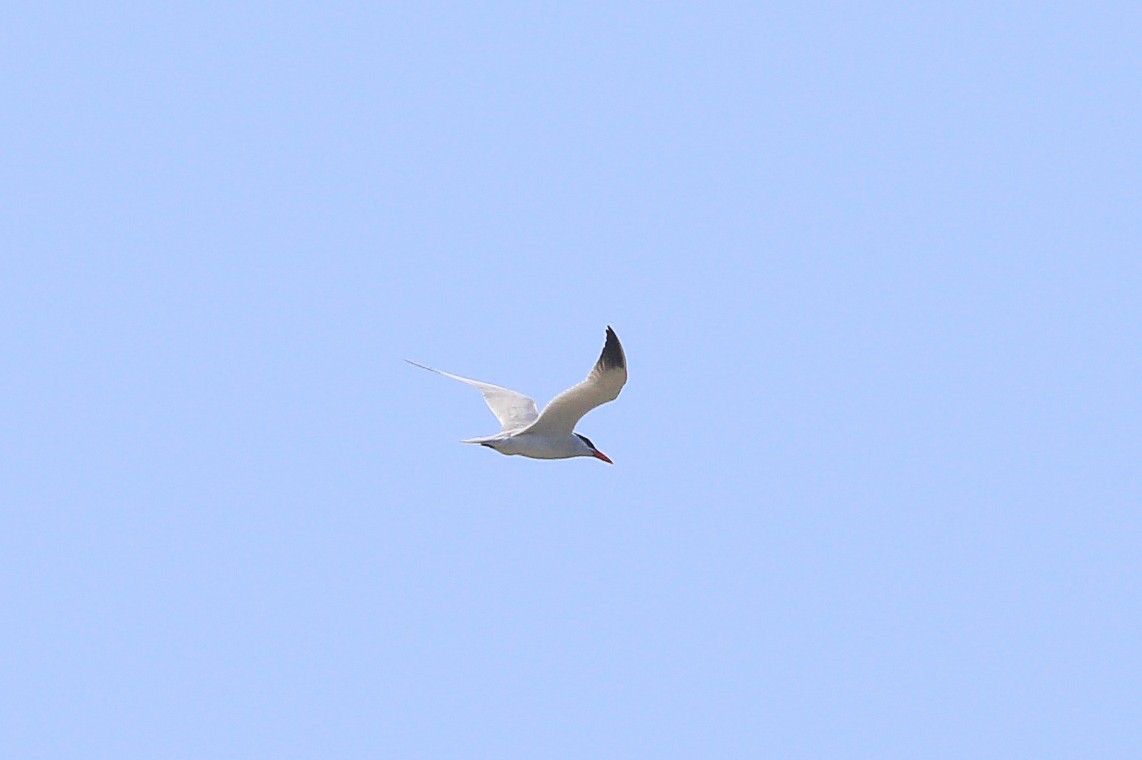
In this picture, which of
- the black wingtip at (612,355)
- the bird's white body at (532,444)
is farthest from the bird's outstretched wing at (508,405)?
the black wingtip at (612,355)

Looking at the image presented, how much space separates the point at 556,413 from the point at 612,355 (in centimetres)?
121

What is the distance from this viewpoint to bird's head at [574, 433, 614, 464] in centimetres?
1423

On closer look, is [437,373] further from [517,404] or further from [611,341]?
[611,341]

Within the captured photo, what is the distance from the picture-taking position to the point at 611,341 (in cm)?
1250

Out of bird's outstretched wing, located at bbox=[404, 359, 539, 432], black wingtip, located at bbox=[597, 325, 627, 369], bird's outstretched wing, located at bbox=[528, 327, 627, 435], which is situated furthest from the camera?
bird's outstretched wing, located at bbox=[404, 359, 539, 432]

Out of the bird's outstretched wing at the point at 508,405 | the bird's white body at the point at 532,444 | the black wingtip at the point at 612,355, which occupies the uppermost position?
the black wingtip at the point at 612,355

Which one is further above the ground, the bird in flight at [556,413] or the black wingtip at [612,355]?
the black wingtip at [612,355]

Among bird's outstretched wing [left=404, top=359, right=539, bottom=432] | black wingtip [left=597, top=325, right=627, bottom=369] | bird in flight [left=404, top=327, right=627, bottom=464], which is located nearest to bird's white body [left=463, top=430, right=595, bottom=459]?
bird in flight [left=404, top=327, right=627, bottom=464]

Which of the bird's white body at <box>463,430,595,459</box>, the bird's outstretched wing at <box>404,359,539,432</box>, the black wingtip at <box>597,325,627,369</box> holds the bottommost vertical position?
the bird's white body at <box>463,430,595,459</box>

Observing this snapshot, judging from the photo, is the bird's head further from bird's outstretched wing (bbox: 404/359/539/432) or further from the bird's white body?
bird's outstretched wing (bbox: 404/359/539/432)

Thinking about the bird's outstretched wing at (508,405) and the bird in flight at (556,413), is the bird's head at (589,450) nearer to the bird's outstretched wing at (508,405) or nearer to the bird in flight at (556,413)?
the bird in flight at (556,413)

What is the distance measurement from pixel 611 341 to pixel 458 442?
7.22ft

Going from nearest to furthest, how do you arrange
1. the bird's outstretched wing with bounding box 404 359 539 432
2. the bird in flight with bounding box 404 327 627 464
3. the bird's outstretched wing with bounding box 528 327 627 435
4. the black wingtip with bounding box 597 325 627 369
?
1. the black wingtip with bounding box 597 325 627 369
2. the bird's outstretched wing with bounding box 528 327 627 435
3. the bird in flight with bounding box 404 327 627 464
4. the bird's outstretched wing with bounding box 404 359 539 432

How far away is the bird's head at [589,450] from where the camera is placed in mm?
14234
